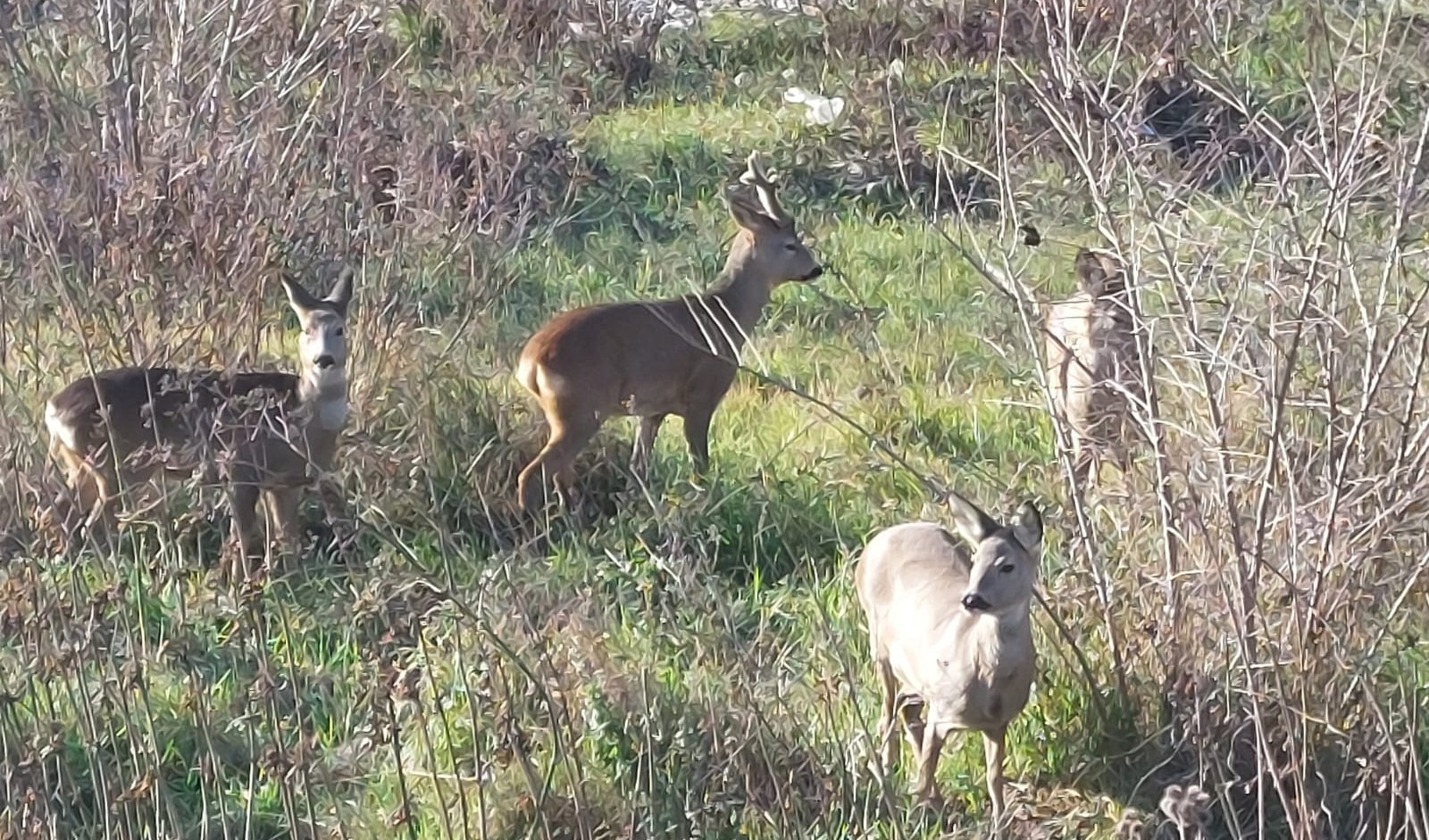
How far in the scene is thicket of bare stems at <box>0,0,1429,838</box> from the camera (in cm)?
408

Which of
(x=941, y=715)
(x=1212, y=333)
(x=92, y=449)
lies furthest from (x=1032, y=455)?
(x=92, y=449)

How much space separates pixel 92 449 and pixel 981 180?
15.0 ft

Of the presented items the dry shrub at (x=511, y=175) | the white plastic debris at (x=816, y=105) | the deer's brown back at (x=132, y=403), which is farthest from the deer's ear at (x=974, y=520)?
the white plastic debris at (x=816, y=105)

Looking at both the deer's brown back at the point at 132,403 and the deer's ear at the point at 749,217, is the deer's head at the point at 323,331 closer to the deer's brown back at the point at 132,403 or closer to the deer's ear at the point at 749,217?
the deer's brown back at the point at 132,403

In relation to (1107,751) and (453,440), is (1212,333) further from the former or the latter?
(453,440)

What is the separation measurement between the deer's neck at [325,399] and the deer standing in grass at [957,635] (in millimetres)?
2013

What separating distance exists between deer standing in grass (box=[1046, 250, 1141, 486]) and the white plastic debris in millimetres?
4281

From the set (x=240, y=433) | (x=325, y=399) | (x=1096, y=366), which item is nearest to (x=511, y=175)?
(x=325, y=399)

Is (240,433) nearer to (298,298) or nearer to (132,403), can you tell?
(132,403)

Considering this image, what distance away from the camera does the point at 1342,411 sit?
4.17m

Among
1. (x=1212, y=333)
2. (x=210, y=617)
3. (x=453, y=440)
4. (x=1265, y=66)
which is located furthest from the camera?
(x=1265, y=66)

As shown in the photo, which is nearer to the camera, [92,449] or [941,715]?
[941,715]

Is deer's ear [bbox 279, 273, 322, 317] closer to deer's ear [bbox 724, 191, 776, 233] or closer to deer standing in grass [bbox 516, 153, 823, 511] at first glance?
deer standing in grass [bbox 516, 153, 823, 511]

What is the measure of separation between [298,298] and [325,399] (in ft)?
Answer: 1.01
